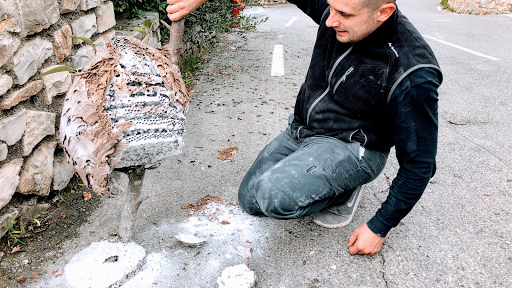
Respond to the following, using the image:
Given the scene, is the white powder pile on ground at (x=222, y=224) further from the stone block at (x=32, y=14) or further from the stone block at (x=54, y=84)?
the stone block at (x=32, y=14)

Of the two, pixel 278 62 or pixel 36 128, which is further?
pixel 278 62

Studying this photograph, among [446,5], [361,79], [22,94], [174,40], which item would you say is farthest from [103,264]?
[446,5]

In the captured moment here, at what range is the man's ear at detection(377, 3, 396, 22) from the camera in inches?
74.9

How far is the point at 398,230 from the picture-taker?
2.46 metres

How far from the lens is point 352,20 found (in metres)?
1.96

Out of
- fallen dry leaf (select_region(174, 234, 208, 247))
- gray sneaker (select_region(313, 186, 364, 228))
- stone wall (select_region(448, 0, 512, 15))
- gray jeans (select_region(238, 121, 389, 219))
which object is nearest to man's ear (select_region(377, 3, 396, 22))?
gray jeans (select_region(238, 121, 389, 219))

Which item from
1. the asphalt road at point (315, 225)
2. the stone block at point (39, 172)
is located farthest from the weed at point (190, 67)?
the stone block at point (39, 172)

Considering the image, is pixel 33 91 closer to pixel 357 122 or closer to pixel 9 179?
pixel 9 179

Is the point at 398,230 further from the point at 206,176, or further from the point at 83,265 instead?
the point at 83,265

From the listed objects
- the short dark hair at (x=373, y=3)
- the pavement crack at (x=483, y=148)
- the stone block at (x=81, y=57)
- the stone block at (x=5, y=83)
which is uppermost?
the short dark hair at (x=373, y=3)

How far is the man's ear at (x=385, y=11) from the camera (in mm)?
1904

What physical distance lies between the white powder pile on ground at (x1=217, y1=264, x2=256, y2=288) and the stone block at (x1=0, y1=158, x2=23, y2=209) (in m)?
1.31

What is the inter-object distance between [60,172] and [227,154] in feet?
4.60

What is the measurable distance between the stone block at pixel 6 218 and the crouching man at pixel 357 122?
1.39m
